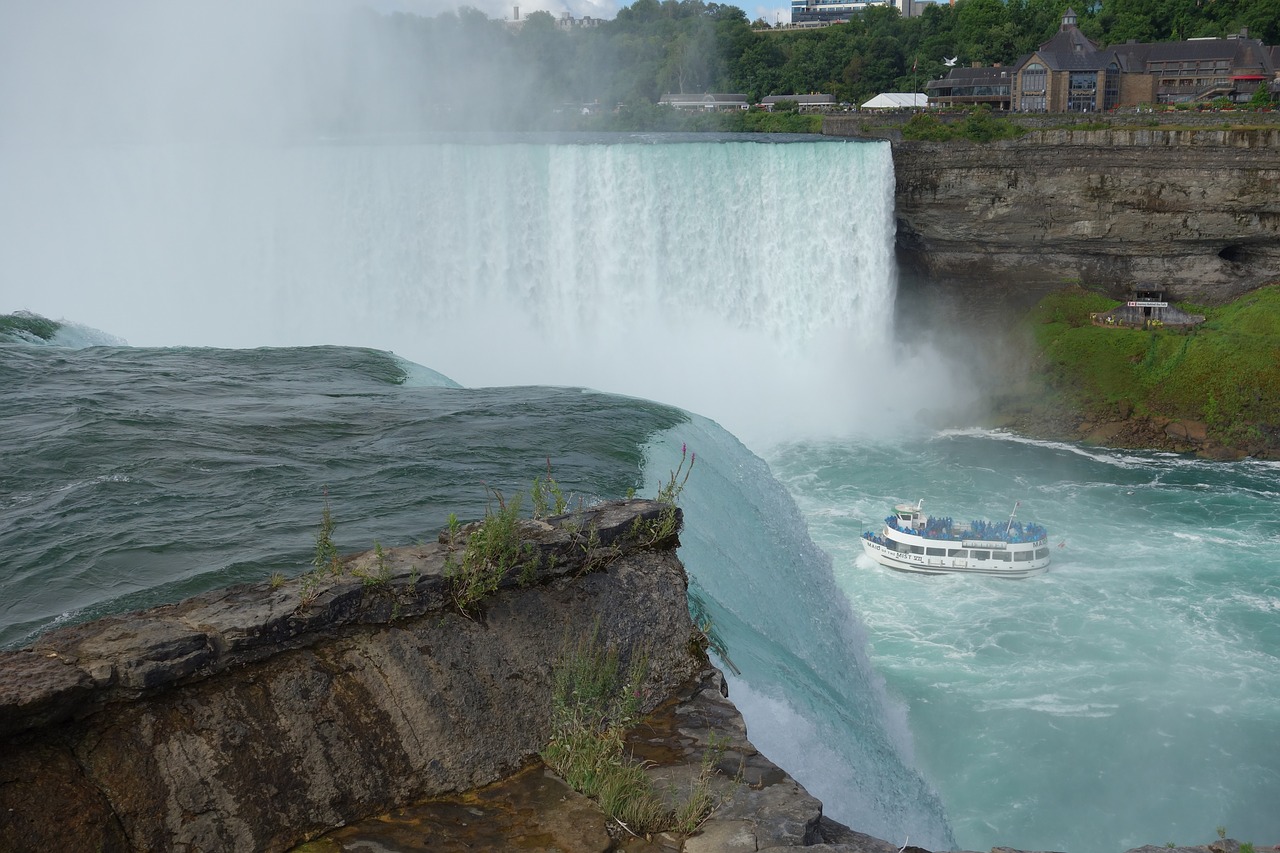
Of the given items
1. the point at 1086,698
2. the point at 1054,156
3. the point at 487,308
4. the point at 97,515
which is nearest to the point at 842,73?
the point at 1054,156

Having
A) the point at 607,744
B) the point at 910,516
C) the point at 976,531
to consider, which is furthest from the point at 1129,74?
the point at 607,744

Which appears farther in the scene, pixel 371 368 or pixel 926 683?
pixel 371 368

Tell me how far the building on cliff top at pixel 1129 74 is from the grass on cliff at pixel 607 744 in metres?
47.1

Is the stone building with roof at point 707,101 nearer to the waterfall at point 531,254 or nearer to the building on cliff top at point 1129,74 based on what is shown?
the building on cliff top at point 1129,74

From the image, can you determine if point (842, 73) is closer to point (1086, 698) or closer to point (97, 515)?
point (1086, 698)

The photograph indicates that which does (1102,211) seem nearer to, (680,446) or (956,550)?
(956,550)

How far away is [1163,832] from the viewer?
12.0 metres

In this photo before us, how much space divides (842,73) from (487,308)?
35755 millimetres

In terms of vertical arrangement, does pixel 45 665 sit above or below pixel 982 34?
below

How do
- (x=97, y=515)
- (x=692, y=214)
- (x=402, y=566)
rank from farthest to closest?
(x=692, y=214) → (x=97, y=515) → (x=402, y=566)

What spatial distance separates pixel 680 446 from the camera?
42.4 feet

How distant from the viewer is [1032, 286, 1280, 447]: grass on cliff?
26.9 metres

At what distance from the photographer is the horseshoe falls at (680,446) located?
32.3 ft

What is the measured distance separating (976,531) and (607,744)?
49.4 ft
